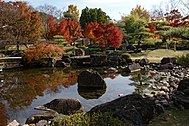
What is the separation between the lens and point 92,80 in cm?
1455

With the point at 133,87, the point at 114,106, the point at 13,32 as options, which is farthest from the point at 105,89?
the point at 13,32

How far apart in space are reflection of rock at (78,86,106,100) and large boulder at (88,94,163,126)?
16.0 ft

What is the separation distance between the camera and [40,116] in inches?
345

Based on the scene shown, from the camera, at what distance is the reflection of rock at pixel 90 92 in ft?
42.0

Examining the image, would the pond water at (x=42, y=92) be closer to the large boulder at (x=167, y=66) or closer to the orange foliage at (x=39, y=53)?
the large boulder at (x=167, y=66)

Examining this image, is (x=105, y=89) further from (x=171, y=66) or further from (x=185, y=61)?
(x=171, y=66)

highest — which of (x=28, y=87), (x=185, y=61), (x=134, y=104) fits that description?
(x=185, y=61)

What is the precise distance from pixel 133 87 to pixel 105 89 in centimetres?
157

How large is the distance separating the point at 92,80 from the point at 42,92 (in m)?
2.83

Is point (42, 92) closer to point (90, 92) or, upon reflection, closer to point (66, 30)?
point (90, 92)

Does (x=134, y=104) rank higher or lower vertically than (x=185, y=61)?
lower

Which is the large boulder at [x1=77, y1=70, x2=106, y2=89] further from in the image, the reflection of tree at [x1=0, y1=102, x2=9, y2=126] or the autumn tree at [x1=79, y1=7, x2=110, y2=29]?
the autumn tree at [x1=79, y1=7, x2=110, y2=29]

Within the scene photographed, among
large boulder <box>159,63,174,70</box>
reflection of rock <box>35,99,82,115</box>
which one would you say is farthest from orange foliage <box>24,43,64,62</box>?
reflection of rock <box>35,99,82,115</box>

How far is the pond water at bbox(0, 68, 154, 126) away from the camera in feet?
35.9
